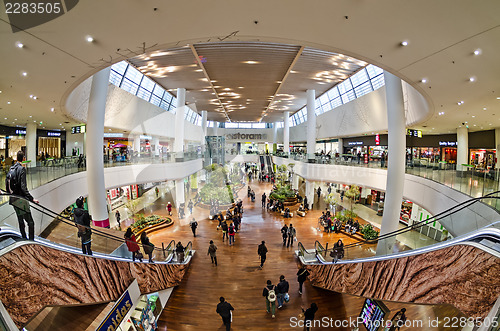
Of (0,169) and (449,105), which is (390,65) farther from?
(0,169)

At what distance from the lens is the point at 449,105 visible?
9578 millimetres

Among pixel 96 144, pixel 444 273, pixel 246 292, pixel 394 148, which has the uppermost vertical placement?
pixel 96 144

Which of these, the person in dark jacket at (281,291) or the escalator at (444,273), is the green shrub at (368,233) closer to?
the escalator at (444,273)

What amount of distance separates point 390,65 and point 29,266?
27.1 ft

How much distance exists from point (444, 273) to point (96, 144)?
11704 millimetres

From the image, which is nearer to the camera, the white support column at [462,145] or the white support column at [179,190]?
the white support column at [462,145]

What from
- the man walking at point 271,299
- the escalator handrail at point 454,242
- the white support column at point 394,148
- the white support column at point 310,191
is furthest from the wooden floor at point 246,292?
the white support column at point 310,191

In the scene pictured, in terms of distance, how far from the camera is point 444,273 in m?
3.93

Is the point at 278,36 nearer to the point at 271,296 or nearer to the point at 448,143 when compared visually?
the point at 271,296

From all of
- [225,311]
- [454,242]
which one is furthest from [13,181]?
[454,242]

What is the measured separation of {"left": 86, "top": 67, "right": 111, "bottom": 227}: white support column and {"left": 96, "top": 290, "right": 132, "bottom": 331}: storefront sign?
5702 mm

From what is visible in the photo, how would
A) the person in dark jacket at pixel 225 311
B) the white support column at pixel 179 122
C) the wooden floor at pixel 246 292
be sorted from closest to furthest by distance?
the person in dark jacket at pixel 225 311, the wooden floor at pixel 246 292, the white support column at pixel 179 122

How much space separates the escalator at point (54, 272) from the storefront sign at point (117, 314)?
20cm

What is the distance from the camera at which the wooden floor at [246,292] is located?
280 inches
